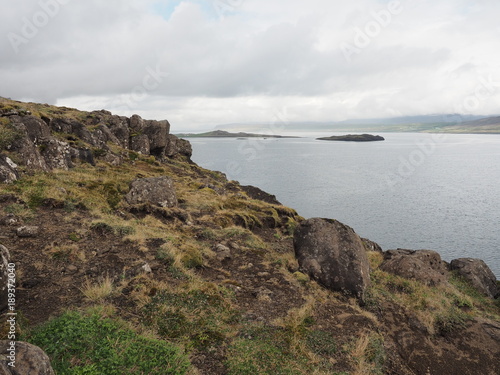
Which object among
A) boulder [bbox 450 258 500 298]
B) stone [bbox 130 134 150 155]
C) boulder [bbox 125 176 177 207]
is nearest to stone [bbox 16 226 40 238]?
boulder [bbox 125 176 177 207]

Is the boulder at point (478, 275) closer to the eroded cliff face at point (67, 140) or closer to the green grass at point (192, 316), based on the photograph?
the green grass at point (192, 316)

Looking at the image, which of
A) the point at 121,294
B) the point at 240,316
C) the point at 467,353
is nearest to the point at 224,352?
the point at 240,316

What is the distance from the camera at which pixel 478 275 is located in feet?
84.9

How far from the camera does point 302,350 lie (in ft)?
31.3

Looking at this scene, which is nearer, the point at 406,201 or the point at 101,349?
the point at 101,349

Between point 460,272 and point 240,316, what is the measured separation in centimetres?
2459

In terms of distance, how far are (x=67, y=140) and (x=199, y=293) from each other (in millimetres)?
34284

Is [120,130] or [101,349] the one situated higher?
[120,130]

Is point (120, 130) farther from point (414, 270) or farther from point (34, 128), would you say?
point (414, 270)

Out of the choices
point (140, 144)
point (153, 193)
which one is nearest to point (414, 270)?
point (153, 193)

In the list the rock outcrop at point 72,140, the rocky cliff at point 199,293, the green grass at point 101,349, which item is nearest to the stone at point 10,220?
the rocky cliff at point 199,293

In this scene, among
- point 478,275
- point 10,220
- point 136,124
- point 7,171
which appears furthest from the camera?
point 136,124

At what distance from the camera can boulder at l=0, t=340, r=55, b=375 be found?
5021 mm

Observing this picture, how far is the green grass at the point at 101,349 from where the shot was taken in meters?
6.61
